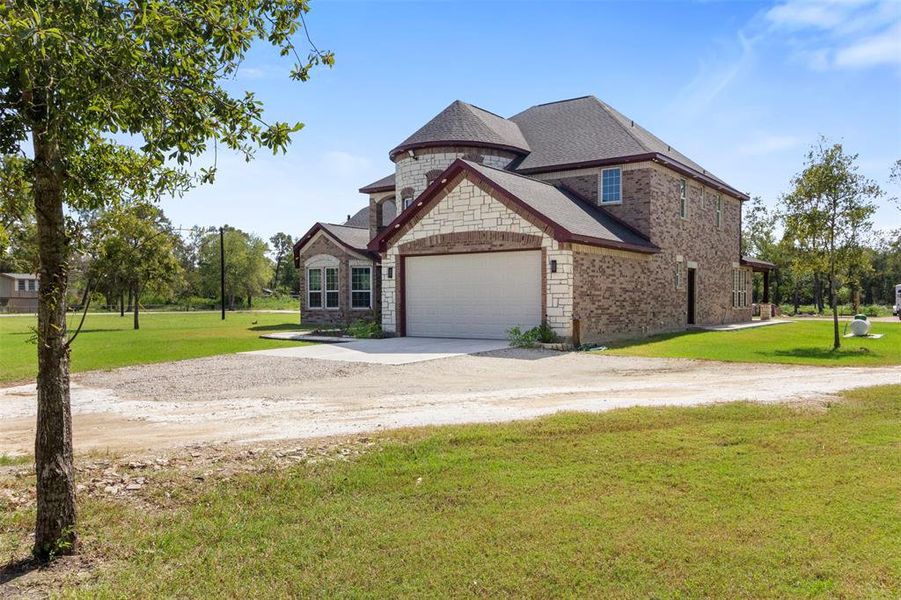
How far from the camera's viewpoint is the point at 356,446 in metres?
7.22

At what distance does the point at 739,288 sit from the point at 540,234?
1999 cm

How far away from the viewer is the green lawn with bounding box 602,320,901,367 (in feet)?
53.7

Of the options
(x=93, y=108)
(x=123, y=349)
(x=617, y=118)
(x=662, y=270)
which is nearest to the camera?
(x=93, y=108)

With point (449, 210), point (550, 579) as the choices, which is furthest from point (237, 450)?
point (449, 210)

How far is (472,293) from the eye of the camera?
70.1 ft

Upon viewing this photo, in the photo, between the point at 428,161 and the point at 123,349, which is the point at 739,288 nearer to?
the point at 428,161

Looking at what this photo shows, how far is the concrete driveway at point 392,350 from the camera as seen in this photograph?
54.5 feet

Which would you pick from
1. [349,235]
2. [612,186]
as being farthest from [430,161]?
[612,186]

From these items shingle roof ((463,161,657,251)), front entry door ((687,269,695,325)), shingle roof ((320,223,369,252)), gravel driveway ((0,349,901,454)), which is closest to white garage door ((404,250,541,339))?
shingle roof ((463,161,657,251))

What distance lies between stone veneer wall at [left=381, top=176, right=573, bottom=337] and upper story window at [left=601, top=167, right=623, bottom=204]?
6.51 metres

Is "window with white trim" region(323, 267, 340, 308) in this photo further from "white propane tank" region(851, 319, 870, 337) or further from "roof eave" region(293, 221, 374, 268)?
"white propane tank" region(851, 319, 870, 337)

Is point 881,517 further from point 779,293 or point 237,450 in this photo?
point 779,293

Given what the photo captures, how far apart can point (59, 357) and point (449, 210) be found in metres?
17.3

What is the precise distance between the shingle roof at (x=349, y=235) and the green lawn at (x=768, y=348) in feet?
48.2
